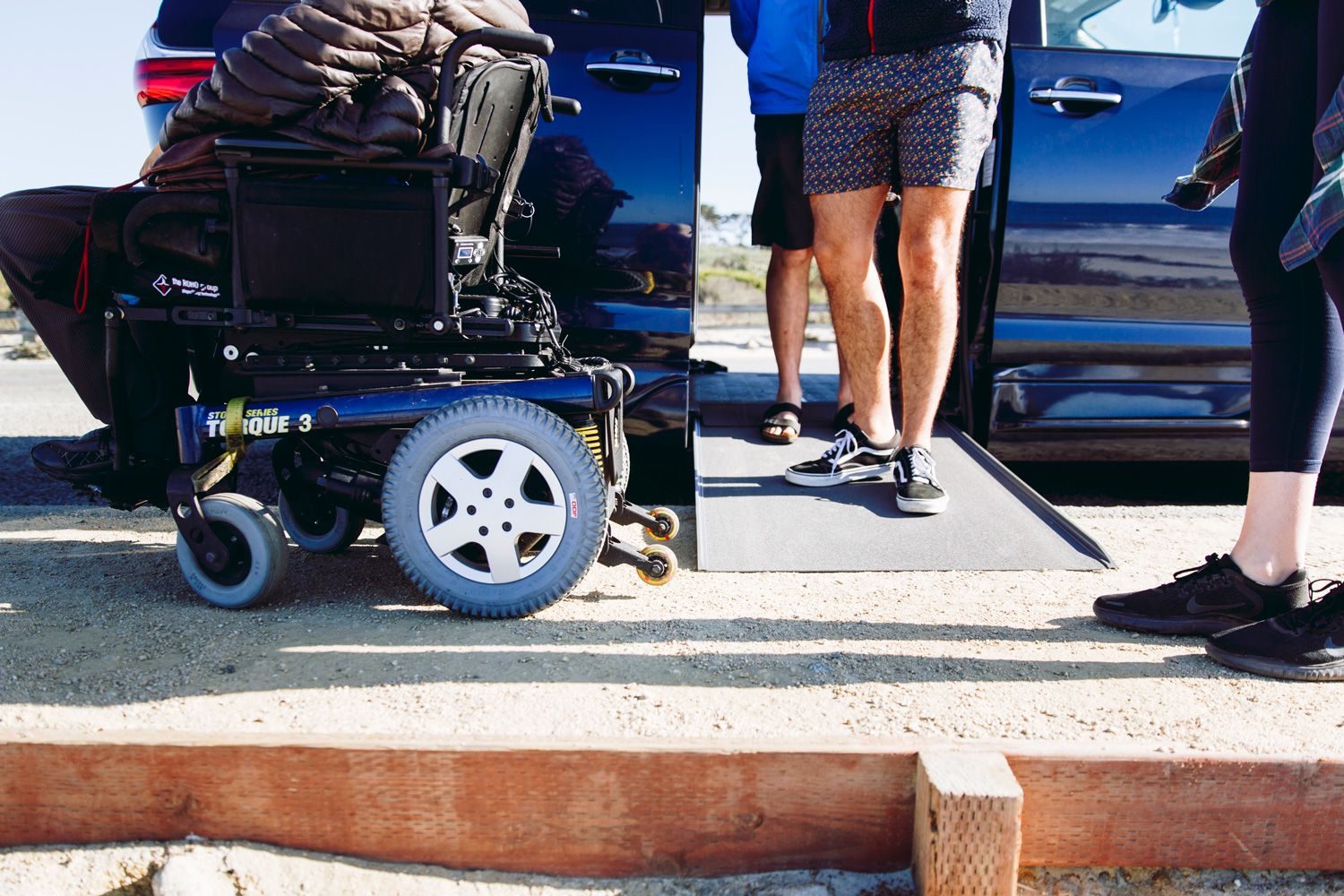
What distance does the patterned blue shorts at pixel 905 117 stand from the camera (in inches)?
118

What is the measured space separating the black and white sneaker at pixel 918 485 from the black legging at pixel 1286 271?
98 cm

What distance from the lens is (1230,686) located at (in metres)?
1.99

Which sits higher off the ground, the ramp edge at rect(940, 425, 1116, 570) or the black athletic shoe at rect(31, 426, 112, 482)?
the black athletic shoe at rect(31, 426, 112, 482)

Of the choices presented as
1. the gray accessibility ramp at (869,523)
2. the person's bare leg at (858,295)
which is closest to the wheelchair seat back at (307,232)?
the gray accessibility ramp at (869,523)

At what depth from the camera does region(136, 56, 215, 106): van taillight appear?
320 centimetres

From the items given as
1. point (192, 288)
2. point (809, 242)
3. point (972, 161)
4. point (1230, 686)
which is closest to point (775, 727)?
point (1230, 686)

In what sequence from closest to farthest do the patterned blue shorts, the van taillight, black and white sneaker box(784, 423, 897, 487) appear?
1. the patterned blue shorts
2. the van taillight
3. black and white sneaker box(784, 423, 897, 487)

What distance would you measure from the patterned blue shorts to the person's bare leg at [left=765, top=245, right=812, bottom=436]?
543 millimetres

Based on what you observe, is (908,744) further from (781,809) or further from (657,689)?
(657,689)

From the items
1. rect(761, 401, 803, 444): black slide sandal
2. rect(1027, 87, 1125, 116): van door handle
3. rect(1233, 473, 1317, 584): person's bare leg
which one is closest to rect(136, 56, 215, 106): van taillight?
rect(761, 401, 803, 444): black slide sandal

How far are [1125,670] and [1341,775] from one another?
0.55m

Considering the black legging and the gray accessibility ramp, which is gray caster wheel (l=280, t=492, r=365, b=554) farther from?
the black legging

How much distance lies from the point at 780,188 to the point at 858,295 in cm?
58

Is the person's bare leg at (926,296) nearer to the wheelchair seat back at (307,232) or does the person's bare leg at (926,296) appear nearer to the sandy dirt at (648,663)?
the sandy dirt at (648,663)
